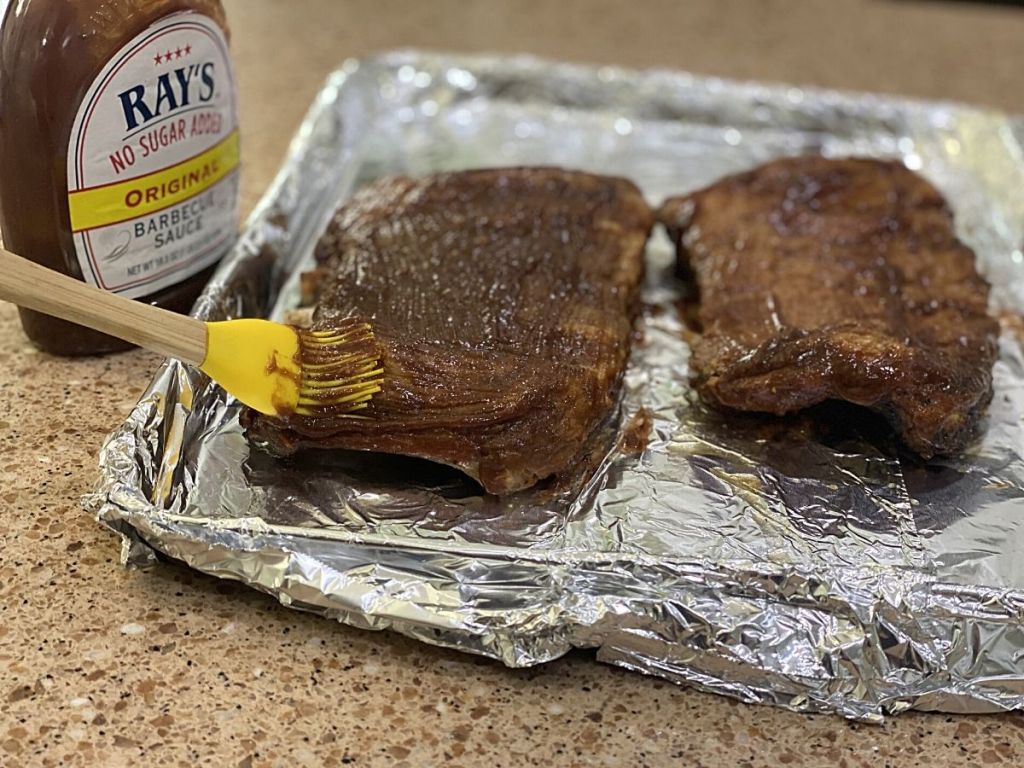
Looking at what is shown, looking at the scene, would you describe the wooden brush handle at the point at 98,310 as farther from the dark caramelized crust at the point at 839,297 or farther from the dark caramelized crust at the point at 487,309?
the dark caramelized crust at the point at 839,297

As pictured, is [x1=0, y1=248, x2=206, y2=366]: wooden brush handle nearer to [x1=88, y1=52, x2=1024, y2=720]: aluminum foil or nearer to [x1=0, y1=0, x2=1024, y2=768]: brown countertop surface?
[x1=88, y1=52, x2=1024, y2=720]: aluminum foil

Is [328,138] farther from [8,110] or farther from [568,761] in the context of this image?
[568,761]

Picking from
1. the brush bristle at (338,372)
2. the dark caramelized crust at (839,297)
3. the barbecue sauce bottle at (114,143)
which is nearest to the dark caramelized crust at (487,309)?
the brush bristle at (338,372)

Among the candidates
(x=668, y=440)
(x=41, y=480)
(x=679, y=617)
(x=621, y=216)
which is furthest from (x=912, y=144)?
(x=41, y=480)

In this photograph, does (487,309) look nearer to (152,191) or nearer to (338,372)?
(338,372)

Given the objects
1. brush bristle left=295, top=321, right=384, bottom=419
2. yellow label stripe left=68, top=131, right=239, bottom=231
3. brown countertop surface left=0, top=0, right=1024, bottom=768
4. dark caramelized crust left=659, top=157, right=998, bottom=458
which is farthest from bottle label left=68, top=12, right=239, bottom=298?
dark caramelized crust left=659, top=157, right=998, bottom=458
